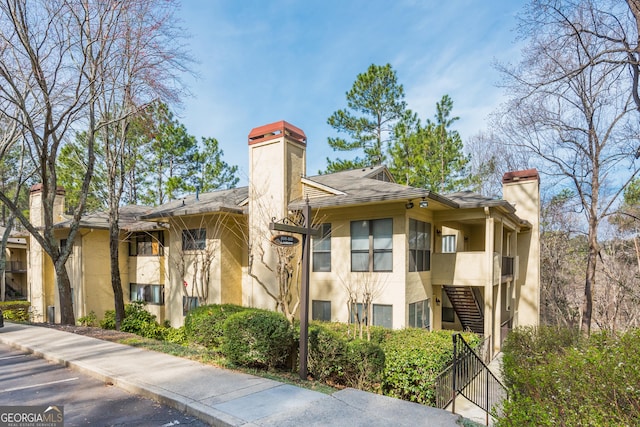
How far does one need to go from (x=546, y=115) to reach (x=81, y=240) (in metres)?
23.2

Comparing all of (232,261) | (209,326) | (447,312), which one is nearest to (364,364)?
(209,326)

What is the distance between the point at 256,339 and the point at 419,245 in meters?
6.97

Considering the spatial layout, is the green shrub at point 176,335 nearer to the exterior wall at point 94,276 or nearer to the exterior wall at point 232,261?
the exterior wall at point 232,261

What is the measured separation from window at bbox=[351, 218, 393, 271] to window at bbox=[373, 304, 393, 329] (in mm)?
1198

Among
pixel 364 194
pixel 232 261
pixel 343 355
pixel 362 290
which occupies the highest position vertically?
pixel 364 194

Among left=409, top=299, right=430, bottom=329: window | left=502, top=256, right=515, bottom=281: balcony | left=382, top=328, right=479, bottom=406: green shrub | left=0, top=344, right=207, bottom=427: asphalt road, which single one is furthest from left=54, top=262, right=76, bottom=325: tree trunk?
left=502, top=256, right=515, bottom=281: balcony

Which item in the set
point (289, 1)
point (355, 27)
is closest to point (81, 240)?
point (289, 1)

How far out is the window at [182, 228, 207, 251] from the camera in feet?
48.0

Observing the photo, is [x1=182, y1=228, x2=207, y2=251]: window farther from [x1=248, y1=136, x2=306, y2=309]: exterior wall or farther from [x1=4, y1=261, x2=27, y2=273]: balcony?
[x1=4, y1=261, x2=27, y2=273]: balcony

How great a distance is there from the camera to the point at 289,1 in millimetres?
12352

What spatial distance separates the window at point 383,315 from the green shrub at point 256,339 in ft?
16.1

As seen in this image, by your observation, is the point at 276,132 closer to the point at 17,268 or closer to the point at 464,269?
the point at 464,269

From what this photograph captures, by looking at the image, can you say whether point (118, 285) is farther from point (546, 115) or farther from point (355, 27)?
point (546, 115)

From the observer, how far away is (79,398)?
5.63 metres
